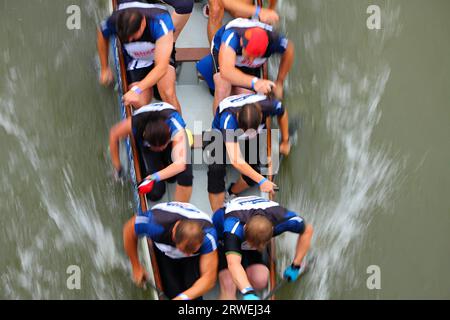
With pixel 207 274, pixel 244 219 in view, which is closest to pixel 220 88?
pixel 244 219

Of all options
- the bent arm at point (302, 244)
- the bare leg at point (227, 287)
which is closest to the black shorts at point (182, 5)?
the bent arm at point (302, 244)

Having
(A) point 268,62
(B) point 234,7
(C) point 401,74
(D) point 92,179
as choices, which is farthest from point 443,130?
(D) point 92,179

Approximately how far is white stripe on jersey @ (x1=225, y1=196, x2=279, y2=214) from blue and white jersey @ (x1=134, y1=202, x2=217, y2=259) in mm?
151

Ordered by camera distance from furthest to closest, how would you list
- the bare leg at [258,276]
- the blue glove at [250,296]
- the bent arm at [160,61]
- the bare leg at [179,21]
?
Result: the bare leg at [179,21] < the bent arm at [160,61] < the bare leg at [258,276] < the blue glove at [250,296]

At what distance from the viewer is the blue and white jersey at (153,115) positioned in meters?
4.39

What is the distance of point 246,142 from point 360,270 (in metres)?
0.99

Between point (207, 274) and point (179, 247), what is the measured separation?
0.22m

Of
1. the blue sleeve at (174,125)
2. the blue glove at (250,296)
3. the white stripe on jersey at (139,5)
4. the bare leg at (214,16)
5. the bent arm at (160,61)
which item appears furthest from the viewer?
the bare leg at (214,16)

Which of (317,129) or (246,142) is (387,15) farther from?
(246,142)

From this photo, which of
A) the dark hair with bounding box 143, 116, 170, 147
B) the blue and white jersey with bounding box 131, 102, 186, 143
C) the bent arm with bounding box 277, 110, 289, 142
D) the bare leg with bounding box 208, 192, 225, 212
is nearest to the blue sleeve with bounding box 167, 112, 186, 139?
the blue and white jersey with bounding box 131, 102, 186, 143

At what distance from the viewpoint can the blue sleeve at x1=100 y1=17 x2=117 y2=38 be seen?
476 centimetres

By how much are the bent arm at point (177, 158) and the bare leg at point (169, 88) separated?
537 mm

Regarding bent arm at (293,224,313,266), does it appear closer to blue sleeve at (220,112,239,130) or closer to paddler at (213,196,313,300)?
paddler at (213,196,313,300)

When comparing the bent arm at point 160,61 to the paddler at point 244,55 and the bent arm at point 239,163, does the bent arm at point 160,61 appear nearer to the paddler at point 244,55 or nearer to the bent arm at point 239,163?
the paddler at point 244,55
